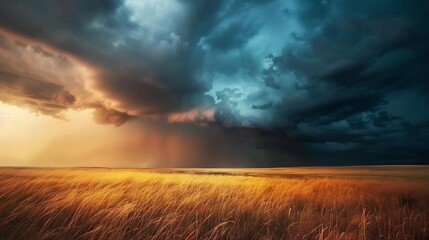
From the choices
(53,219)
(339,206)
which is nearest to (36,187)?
(53,219)

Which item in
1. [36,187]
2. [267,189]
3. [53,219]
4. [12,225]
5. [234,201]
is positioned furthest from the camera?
[267,189]

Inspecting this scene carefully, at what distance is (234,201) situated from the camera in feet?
30.9

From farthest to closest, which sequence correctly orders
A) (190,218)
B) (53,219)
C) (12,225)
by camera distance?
(190,218), (53,219), (12,225)

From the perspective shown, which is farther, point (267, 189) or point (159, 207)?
point (267, 189)

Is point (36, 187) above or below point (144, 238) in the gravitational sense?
above

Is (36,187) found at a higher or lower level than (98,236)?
higher

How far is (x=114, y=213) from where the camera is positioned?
274 inches

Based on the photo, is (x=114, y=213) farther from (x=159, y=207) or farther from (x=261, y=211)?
(x=261, y=211)

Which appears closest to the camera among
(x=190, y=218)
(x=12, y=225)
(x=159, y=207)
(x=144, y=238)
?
(x=144, y=238)

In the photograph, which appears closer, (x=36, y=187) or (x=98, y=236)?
(x=98, y=236)

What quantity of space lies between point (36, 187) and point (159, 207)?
5.34 m

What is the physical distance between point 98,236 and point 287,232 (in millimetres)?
3994

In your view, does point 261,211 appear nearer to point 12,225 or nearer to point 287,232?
point 287,232

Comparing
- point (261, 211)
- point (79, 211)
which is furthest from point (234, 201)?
point (79, 211)
